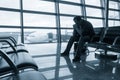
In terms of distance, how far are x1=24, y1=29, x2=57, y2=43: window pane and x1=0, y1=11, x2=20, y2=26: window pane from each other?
0.55 metres

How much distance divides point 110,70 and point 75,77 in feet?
2.42

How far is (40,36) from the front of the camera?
292 inches

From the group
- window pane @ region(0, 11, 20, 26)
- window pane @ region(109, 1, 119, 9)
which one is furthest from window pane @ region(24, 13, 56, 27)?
window pane @ region(109, 1, 119, 9)

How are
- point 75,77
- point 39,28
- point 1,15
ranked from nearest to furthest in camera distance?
1. point 75,77
2. point 1,15
3. point 39,28

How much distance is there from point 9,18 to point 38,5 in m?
1.35

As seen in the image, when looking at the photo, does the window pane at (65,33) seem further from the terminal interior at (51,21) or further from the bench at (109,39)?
the bench at (109,39)

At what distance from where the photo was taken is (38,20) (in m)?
7.00

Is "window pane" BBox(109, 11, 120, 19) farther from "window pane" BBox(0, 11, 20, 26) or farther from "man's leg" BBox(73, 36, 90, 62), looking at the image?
"man's leg" BBox(73, 36, 90, 62)

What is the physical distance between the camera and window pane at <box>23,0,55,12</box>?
22.3 feet

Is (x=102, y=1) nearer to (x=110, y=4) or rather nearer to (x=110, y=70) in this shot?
(x=110, y=4)

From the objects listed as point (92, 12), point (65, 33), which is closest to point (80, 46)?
point (65, 33)

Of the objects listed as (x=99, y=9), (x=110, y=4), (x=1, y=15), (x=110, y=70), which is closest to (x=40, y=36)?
(x=1, y=15)

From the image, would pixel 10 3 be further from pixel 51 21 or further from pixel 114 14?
pixel 114 14

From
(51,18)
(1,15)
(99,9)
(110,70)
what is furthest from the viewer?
(99,9)
